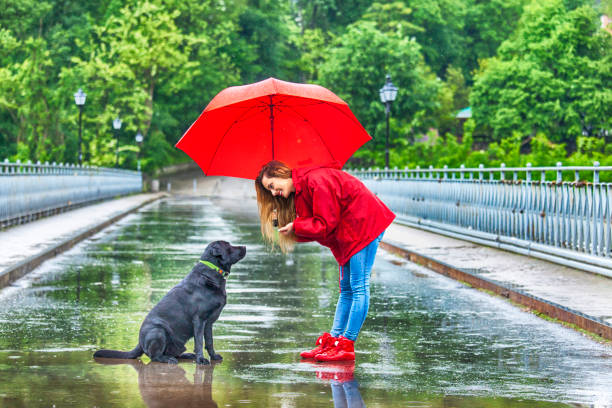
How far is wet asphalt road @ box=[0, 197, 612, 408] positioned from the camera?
21.6 feet

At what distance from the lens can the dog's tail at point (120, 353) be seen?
777cm

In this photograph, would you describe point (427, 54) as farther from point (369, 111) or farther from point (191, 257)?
point (191, 257)

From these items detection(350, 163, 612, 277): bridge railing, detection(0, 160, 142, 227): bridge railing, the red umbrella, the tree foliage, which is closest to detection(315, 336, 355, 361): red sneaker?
the red umbrella

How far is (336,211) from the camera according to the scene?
7406 millimetres

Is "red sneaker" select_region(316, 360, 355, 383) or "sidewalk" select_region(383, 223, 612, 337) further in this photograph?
"sidewalk" select_region(383, 223, 612, 337)

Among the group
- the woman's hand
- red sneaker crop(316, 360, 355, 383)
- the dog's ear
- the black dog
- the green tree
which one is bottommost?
red sneaker crop(316, 360, 355, 383)

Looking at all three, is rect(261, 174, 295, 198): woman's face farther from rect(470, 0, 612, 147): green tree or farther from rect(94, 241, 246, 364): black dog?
rect(470, 0, 612, 147): green tree

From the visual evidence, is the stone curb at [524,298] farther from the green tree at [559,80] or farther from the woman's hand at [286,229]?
the green tree at [559,80]

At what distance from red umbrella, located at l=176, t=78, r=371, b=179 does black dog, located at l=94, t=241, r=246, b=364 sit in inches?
44.6

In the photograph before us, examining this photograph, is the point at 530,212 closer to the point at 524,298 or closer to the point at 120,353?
the point at 524,298

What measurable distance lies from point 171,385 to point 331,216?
163 centimetres

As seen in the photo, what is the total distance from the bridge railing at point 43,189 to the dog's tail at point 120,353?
591 inches

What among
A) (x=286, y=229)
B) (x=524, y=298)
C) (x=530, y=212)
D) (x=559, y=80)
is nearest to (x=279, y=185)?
(x=286, y=229)

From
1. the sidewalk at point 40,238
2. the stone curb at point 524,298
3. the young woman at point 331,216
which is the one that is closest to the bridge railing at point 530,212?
the stone curb at point 524,298
